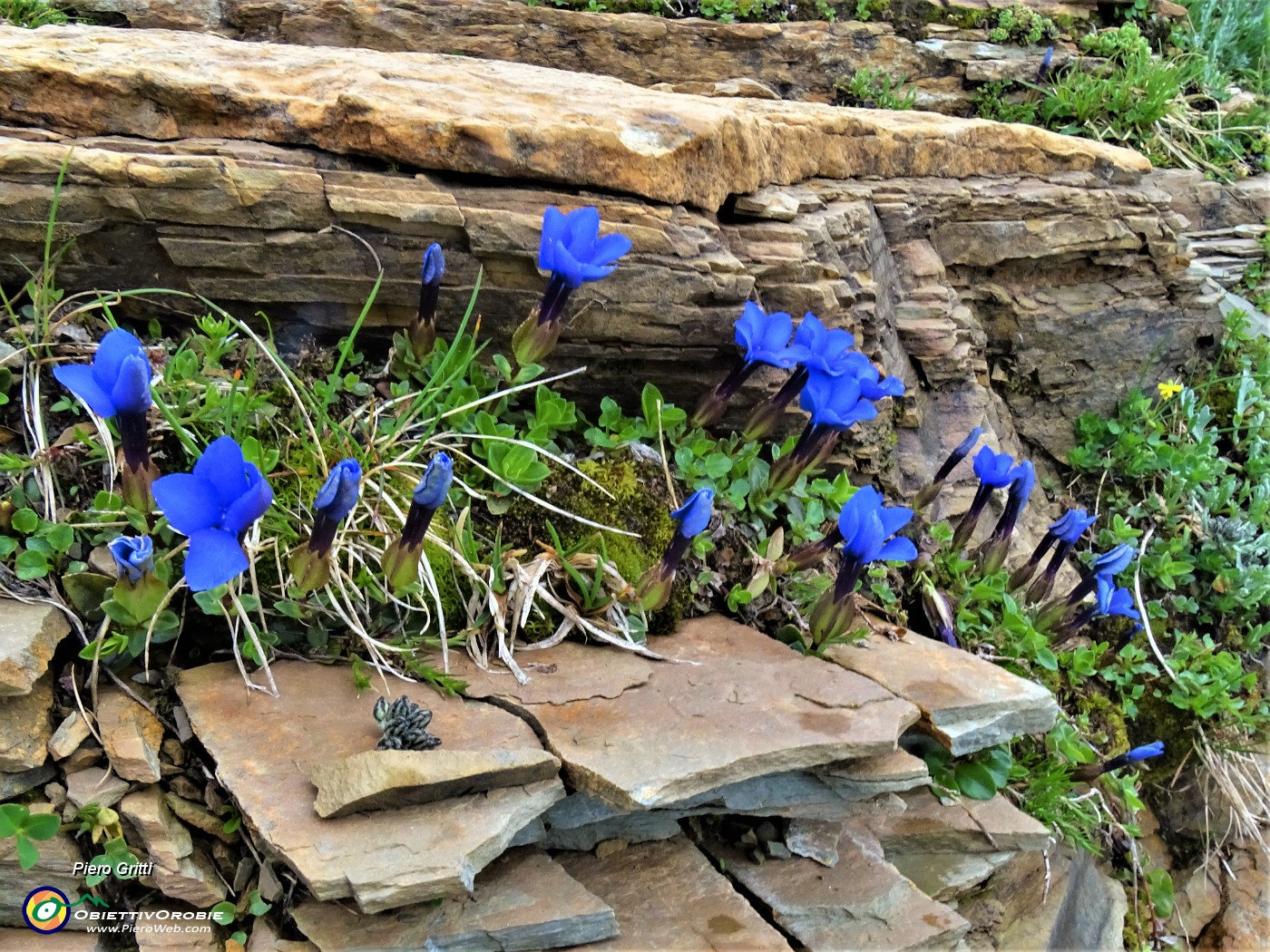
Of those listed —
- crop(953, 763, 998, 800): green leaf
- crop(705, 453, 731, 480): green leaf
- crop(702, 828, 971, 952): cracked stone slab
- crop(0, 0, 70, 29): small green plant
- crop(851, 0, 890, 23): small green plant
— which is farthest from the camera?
crop(851, 0, 890, 23): small green plant

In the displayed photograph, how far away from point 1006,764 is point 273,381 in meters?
2.53

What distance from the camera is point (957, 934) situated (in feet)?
7.64

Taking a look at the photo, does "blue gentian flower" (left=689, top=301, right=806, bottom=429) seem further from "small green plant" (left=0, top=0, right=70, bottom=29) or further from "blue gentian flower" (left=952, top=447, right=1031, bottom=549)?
"small green plant" (left=0, top=0, right=70, bottom=29)

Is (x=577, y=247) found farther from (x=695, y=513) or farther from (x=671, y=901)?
(x=671, y=901)

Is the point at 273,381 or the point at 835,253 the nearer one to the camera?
the point at 273,381

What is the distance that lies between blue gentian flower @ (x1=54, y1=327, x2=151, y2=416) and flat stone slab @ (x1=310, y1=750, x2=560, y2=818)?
88 centimetres

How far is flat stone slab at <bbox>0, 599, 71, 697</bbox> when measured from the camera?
5.94 ft

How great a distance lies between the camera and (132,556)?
1.97 metres

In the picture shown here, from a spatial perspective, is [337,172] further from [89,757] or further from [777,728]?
[777,728]

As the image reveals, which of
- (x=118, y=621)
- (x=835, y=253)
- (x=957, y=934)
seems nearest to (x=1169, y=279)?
(x=835, y=253)

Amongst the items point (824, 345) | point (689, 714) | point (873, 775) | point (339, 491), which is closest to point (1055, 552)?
point (824, 345)

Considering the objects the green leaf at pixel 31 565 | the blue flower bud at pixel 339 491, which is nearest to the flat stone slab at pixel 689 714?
the blue flower bud at pixel 339 491

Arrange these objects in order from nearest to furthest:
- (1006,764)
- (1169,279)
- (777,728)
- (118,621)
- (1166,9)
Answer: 1. (118,621)
2. (777,728)
3. (1006,764)
4. (1169,279)
5. (1166,9)

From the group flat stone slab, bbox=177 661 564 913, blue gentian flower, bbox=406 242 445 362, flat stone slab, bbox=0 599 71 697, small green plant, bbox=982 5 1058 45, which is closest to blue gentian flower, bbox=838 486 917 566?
flat stone slab, bbox=177 661 564 913
